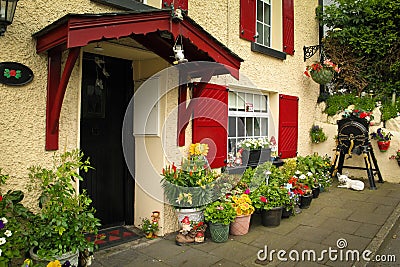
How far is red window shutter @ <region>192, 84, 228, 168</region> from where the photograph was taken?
4525 millimetres

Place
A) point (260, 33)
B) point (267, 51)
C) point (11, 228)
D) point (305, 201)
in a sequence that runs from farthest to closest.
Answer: point (260, 33)
point (267, 51)
point (305, 201)
point (11, 228)

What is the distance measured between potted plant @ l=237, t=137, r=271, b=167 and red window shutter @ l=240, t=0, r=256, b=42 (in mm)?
1848

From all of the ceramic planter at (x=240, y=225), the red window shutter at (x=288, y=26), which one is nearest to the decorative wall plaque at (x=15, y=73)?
the ceramic planter at (x=240, y=225)

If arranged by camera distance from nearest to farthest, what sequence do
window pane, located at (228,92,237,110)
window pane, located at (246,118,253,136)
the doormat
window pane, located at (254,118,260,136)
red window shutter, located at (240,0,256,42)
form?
the doormat < red window shutter, located at (240,0,256,42) < window pane, located at (228,92,237,110) < window pane, located at (246,118,253,136) < window pane, located at (254,118,260,136)

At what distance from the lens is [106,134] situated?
4.16 meters

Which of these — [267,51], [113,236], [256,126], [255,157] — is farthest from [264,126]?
[113,236]

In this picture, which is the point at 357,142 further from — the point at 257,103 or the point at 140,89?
the point at 140,89

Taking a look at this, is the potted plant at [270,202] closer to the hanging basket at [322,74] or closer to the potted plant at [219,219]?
the potted plant at [219,219]

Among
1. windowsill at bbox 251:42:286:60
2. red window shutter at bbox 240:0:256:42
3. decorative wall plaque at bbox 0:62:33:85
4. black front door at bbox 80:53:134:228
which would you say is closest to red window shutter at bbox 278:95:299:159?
windowsill at bbox 251:42:286:60

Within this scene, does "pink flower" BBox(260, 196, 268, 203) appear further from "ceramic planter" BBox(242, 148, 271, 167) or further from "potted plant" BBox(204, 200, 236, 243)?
"ceramic planter" BBox(242, 148, 271, 167)

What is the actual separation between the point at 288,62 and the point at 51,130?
17.3 ft

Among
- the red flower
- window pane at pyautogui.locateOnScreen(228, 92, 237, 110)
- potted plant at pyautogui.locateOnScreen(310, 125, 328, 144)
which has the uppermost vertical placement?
window pane at pyautogui.locateOnScreen(228, 92, 237, 110)

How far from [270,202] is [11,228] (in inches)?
125

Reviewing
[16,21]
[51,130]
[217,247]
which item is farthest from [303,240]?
[16,21]
